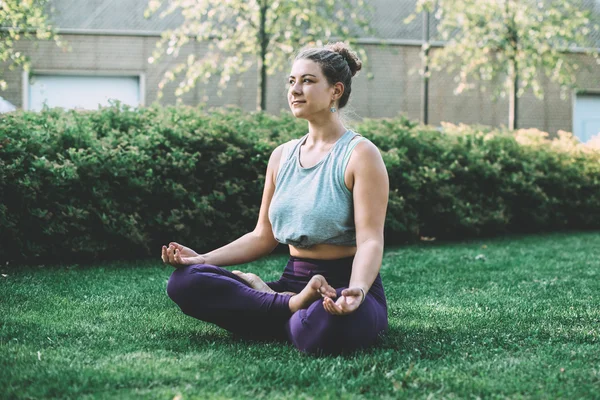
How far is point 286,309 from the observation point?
324 cm

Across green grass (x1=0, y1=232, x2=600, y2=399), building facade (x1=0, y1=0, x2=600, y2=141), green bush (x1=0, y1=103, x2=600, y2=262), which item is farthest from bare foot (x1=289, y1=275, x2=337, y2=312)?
building facade (x1=0, y1=0, x2=600, y2=141)

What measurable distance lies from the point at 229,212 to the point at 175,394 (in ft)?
15.2

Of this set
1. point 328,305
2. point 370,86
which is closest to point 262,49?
point 370,86

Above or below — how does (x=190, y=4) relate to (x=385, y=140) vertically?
above

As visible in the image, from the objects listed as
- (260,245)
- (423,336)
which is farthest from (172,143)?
(423,336)

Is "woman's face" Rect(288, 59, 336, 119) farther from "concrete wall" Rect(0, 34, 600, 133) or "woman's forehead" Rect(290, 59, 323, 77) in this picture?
"concrete wall" Rect(0, 34, 600, 133)

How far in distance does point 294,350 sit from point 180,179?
3.86 m

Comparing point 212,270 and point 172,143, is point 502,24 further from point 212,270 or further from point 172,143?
point 212,270

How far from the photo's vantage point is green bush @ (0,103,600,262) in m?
6.14

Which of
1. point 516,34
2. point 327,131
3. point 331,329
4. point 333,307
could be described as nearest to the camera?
point 333,307

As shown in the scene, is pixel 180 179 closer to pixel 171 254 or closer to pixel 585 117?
pixel 171 254

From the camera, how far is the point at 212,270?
3367 mm

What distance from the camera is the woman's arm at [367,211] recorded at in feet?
10.1

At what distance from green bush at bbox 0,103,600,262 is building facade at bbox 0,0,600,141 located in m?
11.1
